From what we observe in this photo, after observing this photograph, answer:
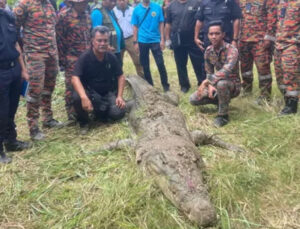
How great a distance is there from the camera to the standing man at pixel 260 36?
16.1ft

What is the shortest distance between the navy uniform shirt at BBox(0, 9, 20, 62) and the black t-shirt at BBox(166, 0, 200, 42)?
10.5 ft

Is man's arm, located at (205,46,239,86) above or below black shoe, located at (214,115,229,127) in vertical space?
above

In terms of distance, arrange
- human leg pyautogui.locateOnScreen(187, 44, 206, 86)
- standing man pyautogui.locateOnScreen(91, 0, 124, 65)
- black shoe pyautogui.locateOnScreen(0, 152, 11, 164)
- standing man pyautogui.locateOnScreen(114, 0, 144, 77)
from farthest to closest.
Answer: standing man pyautogui.locateOnScreen(114, 0, 144, 77) → human leg pyautogui.locateOnScreen(187, 44, 206, 86) → standing man pyautogui.locateOnScreen(91, 0, 124, 65) → black shoe pyautogui.locateOnScreen(0, 152, 11, 164)

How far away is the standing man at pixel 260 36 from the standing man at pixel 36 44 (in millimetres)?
3166

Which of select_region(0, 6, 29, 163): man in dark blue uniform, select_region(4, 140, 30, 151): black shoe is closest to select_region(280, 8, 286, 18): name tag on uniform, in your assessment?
select_region(0, 6, 29, 163): man in dark blue uniform

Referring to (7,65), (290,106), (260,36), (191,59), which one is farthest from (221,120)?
(7,65)

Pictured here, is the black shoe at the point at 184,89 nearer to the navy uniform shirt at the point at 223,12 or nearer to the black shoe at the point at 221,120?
the navy uniform shirt at the point at 223,12

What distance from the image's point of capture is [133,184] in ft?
9.96

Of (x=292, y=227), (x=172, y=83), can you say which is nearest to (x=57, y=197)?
(x=292, y=227)

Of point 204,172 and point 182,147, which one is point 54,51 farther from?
point 204,172

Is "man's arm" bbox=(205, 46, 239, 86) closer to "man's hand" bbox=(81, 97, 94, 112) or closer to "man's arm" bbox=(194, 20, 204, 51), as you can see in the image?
"man's arm" bbox=(194, 20, 204, 51)

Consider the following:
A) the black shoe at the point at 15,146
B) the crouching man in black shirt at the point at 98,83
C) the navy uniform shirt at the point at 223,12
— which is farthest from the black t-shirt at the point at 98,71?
the navy uniform shirt at the point at 223,12

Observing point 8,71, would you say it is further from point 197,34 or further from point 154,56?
point 197,34

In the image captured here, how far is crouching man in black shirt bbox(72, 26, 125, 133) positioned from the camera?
4383 millimetres
